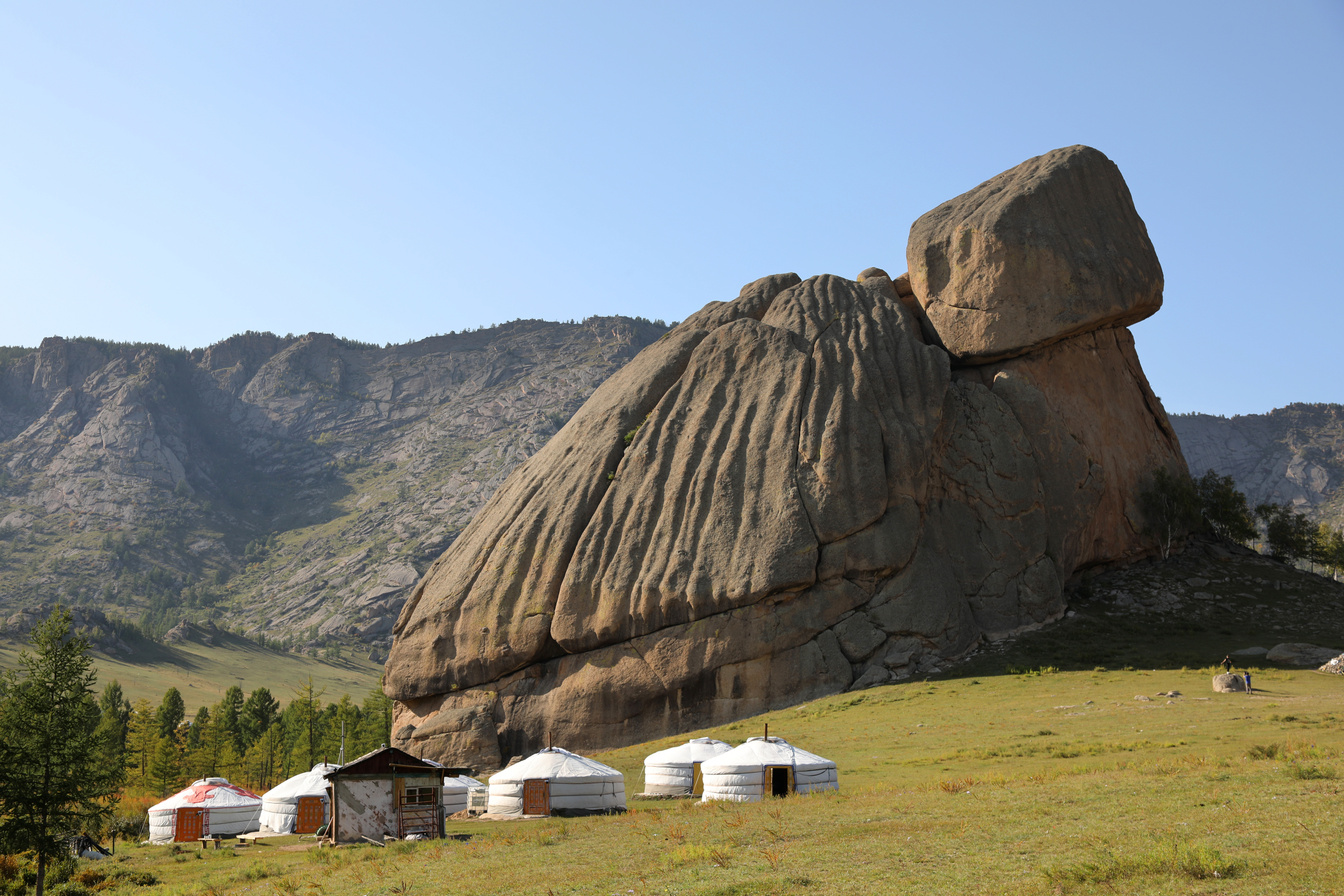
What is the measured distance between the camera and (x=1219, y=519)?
61.2 meters

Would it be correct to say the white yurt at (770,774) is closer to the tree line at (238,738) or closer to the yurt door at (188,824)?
the yurt door at (188,824)

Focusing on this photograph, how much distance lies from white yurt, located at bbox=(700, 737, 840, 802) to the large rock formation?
11.5m

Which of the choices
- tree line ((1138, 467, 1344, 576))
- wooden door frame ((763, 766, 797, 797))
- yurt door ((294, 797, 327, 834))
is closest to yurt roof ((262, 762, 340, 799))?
yurt door ((294, 797, 327, 834))

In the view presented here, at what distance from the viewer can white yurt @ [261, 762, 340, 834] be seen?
38562mm

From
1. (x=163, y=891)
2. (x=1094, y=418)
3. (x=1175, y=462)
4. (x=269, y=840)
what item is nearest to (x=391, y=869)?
(x=163, y=891)

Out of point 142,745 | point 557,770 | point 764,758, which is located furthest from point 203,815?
point 142,745

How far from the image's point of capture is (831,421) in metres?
48.1

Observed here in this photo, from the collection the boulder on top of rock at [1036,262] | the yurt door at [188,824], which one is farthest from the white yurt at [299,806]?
the boulder on top of rock at [1036,262]

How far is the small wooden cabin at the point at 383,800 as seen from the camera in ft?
99.0

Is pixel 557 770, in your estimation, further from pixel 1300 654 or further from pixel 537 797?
pixel 1300 654

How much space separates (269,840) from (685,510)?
2192 centimetres

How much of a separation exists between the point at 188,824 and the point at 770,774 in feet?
76.8

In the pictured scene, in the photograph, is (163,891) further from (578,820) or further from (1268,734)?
(1268,734)

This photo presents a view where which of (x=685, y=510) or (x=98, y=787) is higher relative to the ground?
(x=685, y=510)
